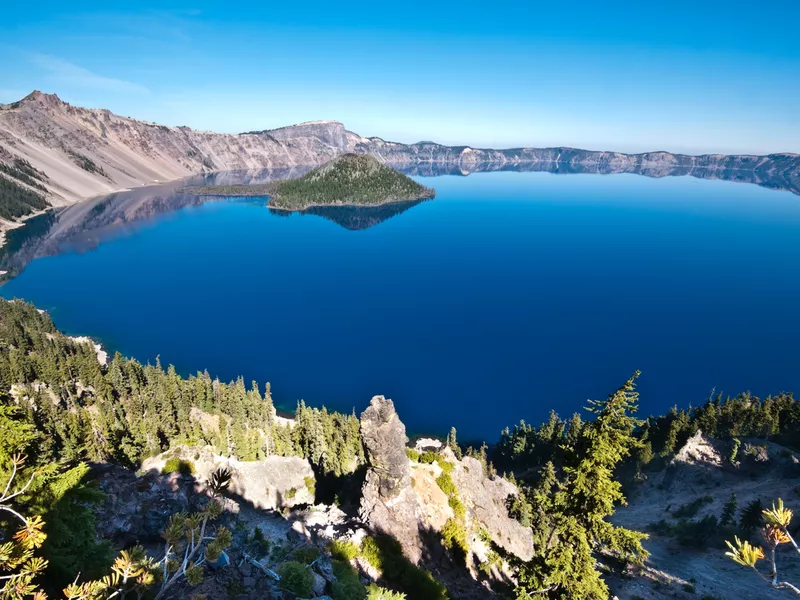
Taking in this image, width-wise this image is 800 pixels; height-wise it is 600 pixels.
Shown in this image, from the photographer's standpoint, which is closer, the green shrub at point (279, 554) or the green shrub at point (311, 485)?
the green shrub at point (279, 554)

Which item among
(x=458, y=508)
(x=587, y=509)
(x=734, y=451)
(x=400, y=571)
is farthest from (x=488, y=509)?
(x=734, y=451)

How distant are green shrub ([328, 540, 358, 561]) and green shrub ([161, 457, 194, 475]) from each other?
23877mm

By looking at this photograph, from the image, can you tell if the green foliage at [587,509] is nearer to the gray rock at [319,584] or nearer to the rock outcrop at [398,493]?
the gray rock at [319,584]

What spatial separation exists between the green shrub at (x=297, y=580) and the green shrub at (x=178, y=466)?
102 feet

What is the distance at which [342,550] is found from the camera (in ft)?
105

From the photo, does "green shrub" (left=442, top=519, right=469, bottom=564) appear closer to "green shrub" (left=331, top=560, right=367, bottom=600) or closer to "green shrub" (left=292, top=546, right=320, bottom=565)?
"green shrub" (left=331, top=560, right=367, bottom=600)

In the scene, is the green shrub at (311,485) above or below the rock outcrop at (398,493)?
below

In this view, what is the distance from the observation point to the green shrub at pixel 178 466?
47000mm

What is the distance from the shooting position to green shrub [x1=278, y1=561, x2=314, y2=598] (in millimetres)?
21328

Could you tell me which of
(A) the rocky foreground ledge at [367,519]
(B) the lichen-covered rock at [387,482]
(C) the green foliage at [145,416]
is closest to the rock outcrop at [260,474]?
(A) the rocky foreground ledge at [367,519]

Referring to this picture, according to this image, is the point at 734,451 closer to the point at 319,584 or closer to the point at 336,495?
the point at 336,495

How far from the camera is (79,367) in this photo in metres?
80.6

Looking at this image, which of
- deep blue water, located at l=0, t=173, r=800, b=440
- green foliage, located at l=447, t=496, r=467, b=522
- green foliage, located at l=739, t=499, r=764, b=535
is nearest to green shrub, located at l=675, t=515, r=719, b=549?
green foliage, located at l=739, t=499, r=764, b=535

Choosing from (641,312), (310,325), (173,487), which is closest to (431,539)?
(173,487)
